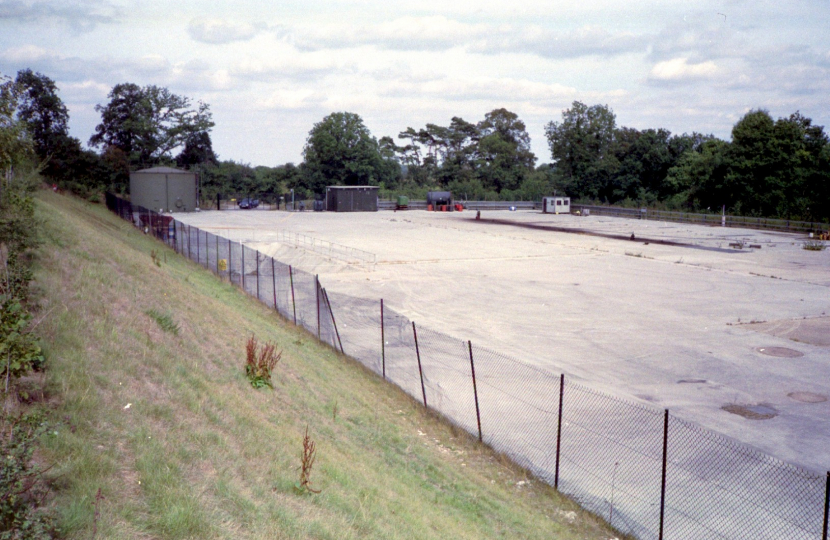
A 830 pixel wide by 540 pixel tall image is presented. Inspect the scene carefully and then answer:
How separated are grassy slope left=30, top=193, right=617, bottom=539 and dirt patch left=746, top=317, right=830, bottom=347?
620 inches

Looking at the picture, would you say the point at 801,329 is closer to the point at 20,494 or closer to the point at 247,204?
the point at 20,494

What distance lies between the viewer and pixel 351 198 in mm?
96500

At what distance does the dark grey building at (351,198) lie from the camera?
95875 mm

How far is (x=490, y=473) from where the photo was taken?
12.6 m

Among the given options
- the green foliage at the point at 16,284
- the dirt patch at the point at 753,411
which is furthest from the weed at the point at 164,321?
the dirt patch at the point at 753,411

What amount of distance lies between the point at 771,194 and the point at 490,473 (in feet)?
247

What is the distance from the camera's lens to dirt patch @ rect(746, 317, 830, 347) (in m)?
24.1

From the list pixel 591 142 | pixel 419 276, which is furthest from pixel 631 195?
pixel 419 276

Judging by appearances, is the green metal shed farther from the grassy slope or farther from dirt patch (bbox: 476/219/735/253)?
the grassy slope

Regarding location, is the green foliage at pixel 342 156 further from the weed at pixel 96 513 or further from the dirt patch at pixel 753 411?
the weed at pixel 96 513

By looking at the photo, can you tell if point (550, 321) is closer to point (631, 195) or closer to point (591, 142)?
point (631, 195)

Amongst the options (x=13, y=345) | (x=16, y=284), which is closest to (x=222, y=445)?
(x=13, y=345)

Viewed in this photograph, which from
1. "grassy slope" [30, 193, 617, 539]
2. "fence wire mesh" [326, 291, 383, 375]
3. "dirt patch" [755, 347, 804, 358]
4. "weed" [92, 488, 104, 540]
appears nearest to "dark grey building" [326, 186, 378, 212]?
"fence wire mesh" [326, 291, 383, 375]

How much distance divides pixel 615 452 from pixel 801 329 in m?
16.1
